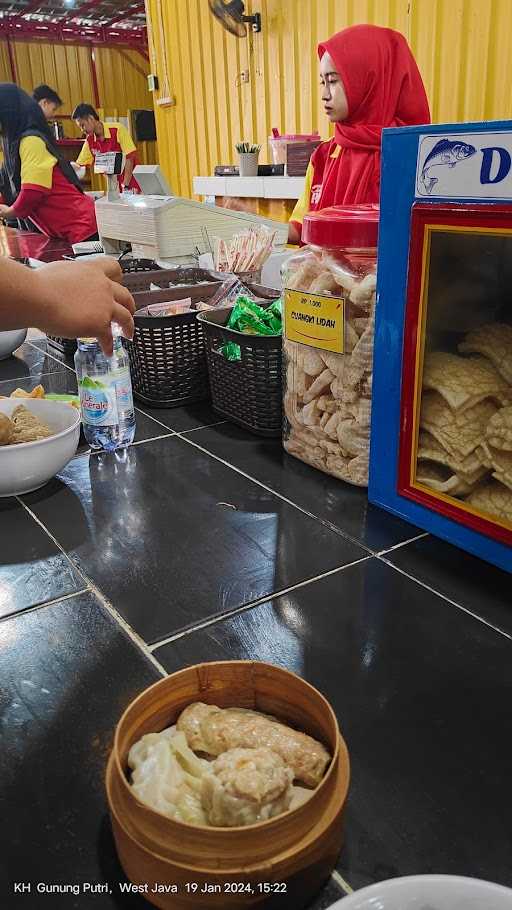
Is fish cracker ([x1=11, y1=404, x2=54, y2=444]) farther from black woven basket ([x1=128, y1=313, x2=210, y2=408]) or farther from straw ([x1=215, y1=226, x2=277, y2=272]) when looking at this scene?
straw ([x1=215, y1=226, x2=277, y2=272])

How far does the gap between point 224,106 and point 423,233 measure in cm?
466

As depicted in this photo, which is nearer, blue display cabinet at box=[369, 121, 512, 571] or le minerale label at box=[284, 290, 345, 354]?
blue display cabinet at box=[369, 121, 512, 571]

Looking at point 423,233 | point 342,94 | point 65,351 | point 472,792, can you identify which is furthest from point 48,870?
point 342,94

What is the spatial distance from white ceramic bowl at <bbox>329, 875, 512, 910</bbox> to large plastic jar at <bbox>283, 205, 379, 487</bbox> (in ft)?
2.45

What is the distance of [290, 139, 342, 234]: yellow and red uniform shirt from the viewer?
245cm

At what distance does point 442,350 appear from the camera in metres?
1.00

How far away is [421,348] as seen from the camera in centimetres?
95

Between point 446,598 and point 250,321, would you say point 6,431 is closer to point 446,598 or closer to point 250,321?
point 250,321

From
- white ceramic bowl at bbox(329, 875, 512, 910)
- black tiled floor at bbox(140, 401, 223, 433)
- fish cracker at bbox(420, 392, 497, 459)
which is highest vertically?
fish cracker at bbox(420, 392, 497, 459)

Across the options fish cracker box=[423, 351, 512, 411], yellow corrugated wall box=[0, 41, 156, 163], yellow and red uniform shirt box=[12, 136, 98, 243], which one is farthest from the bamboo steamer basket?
yellow corrugated wall box=[0, 41, 156, 163]

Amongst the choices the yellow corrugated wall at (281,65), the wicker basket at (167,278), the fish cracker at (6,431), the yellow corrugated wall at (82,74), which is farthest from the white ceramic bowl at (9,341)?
the yellow corrugated wall at (82,74)

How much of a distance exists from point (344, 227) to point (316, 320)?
15cm

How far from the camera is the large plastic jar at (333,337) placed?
3.42 feet

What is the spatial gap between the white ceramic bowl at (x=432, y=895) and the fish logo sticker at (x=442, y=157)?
2.37ft
